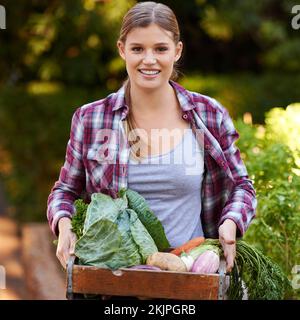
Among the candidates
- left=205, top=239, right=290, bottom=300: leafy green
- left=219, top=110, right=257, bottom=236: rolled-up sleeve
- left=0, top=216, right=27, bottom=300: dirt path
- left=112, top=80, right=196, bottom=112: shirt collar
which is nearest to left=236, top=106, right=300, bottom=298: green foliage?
left=205, top=239, right=290, bottom=300: leafy green

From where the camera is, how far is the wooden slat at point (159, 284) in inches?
98.1

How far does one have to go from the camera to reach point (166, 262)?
8.48 ft

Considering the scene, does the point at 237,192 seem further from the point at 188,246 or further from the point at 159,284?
the point at 159,284

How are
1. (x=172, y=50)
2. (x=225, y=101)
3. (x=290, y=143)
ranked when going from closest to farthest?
(x=172, y=50) < (x=290, y=143) < (x=225, y=101)

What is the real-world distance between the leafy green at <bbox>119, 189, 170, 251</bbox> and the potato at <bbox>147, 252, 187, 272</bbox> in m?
0.16

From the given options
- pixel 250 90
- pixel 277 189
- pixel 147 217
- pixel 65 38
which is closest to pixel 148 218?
pixel 147 217

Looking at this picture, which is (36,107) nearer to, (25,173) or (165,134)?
(25,173)

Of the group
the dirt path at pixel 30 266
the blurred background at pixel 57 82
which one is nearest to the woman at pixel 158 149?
the dirt path at pixel 30 266

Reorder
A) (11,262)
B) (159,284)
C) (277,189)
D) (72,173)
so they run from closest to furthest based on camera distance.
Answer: (159,284) < (72,173) < (277,189) < (11,262)

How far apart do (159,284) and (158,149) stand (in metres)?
0.62

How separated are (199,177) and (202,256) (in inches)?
16.5

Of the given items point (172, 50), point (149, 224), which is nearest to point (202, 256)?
point (149, 224)

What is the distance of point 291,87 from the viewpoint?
10.8 meters

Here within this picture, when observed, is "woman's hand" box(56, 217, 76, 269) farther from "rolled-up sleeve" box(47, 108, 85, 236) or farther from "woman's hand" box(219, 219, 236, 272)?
"woman's hand" box(219, 219, 236, 272)
